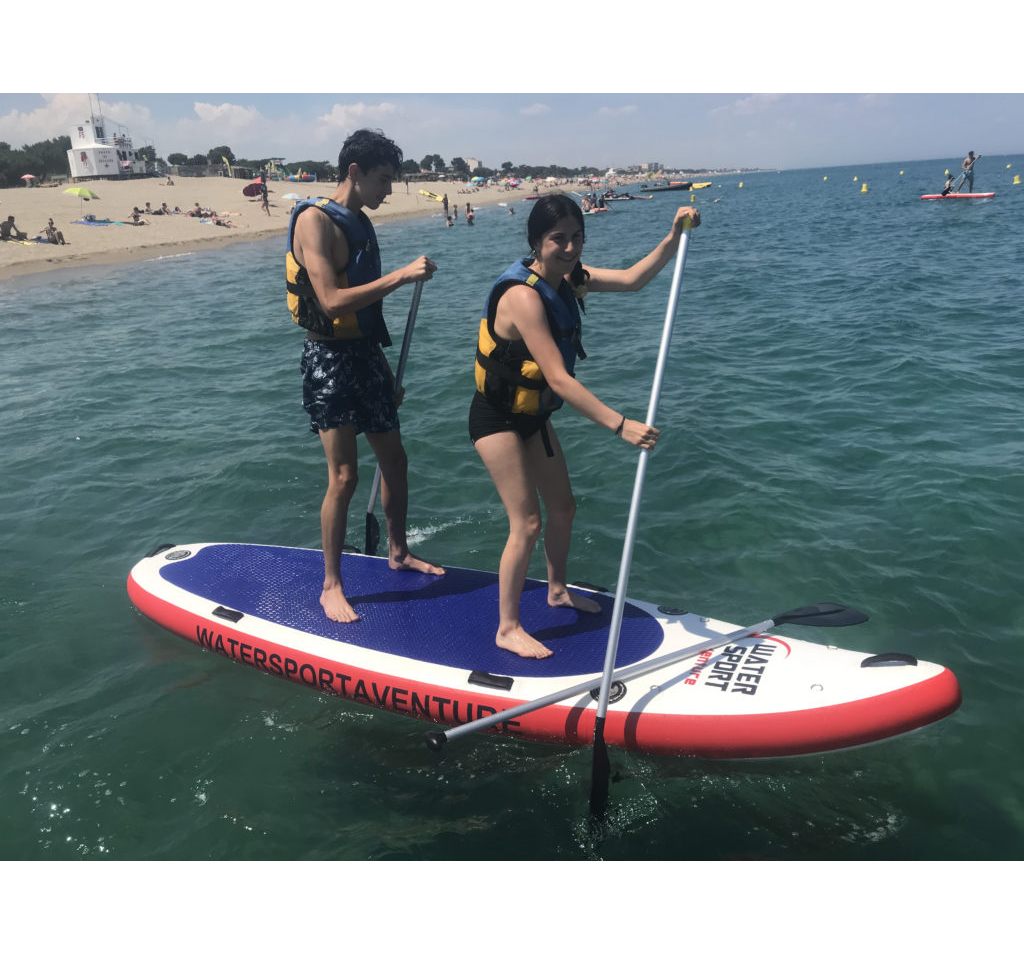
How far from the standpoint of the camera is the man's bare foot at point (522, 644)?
158 inches

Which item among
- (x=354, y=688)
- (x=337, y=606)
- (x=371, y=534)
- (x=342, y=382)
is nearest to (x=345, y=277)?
(x=342, y=382)

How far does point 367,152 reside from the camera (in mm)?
3760

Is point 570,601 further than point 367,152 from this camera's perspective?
Yes

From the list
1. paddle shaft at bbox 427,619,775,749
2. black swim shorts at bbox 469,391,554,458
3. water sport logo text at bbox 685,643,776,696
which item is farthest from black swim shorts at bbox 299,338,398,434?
water sport logo text at bbox 685,643,776,696

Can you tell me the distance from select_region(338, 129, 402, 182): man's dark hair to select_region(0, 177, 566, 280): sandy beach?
25.9 m

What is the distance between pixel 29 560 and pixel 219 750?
3246 millimetres

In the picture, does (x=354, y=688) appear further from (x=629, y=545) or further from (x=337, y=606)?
(x=629, y=545)

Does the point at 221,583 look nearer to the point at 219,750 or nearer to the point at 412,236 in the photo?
the point at 219,750

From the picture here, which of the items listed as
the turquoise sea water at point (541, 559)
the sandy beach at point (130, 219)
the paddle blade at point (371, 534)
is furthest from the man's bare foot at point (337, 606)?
the sandy beach at point (130, 219)

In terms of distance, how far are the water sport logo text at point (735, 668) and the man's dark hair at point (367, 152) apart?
318 centimetres

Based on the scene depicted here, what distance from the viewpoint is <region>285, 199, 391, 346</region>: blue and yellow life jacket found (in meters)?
3.83

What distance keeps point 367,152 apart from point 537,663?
293 centimetres

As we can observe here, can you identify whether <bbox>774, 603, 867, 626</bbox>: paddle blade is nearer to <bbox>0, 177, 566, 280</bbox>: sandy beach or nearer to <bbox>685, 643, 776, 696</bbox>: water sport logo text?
<bbox>685, 643, 776, 696</bbox>: water sport logo text
